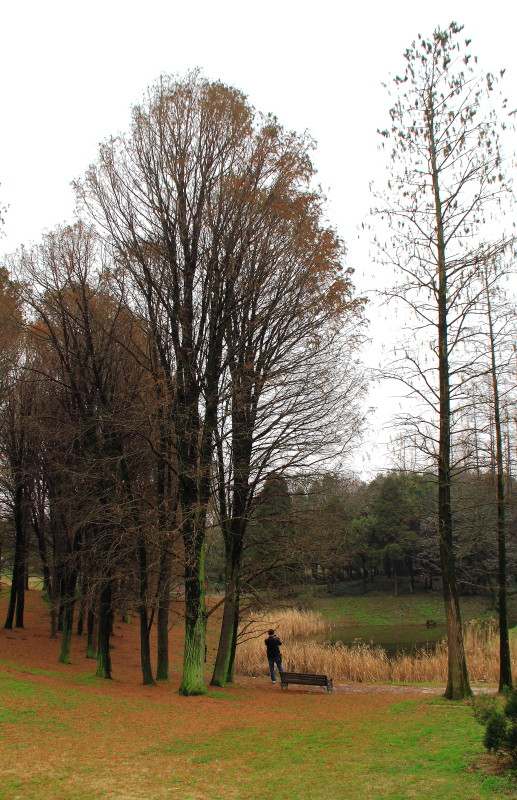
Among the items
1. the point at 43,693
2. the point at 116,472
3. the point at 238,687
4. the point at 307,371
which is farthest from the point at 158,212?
the point at 238,687

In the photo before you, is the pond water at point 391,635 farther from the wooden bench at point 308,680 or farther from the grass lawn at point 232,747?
the grass lawn at point 232,747

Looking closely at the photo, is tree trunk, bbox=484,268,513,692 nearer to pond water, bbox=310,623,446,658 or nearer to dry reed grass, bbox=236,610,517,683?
dry reed grass, bbox=236,610,517,683

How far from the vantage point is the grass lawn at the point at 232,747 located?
5.49 m

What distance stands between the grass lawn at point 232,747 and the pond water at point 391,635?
14669mm

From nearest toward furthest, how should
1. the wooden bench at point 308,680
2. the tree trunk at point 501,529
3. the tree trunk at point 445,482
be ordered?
the tree trunk at point 445,482, the tree trunk at point 501,529, the wooden bench at point 308,680

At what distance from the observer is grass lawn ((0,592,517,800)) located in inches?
216

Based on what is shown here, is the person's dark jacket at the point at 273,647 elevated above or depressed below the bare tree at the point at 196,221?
below

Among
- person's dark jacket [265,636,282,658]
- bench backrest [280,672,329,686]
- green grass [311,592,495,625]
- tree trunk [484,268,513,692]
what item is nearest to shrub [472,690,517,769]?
tree trunk [484,268,513,692]

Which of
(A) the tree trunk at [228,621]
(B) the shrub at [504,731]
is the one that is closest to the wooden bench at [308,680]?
(A) the tree trunk at [228,621]

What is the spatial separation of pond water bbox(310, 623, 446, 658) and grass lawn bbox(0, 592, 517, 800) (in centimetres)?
1467

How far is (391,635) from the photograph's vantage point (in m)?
33.2

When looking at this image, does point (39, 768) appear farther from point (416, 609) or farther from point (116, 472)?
point (416, 609)

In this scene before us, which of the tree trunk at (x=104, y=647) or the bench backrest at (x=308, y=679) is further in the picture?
the tree trunk at (x=104, y=647)

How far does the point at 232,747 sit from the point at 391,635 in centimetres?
2802
